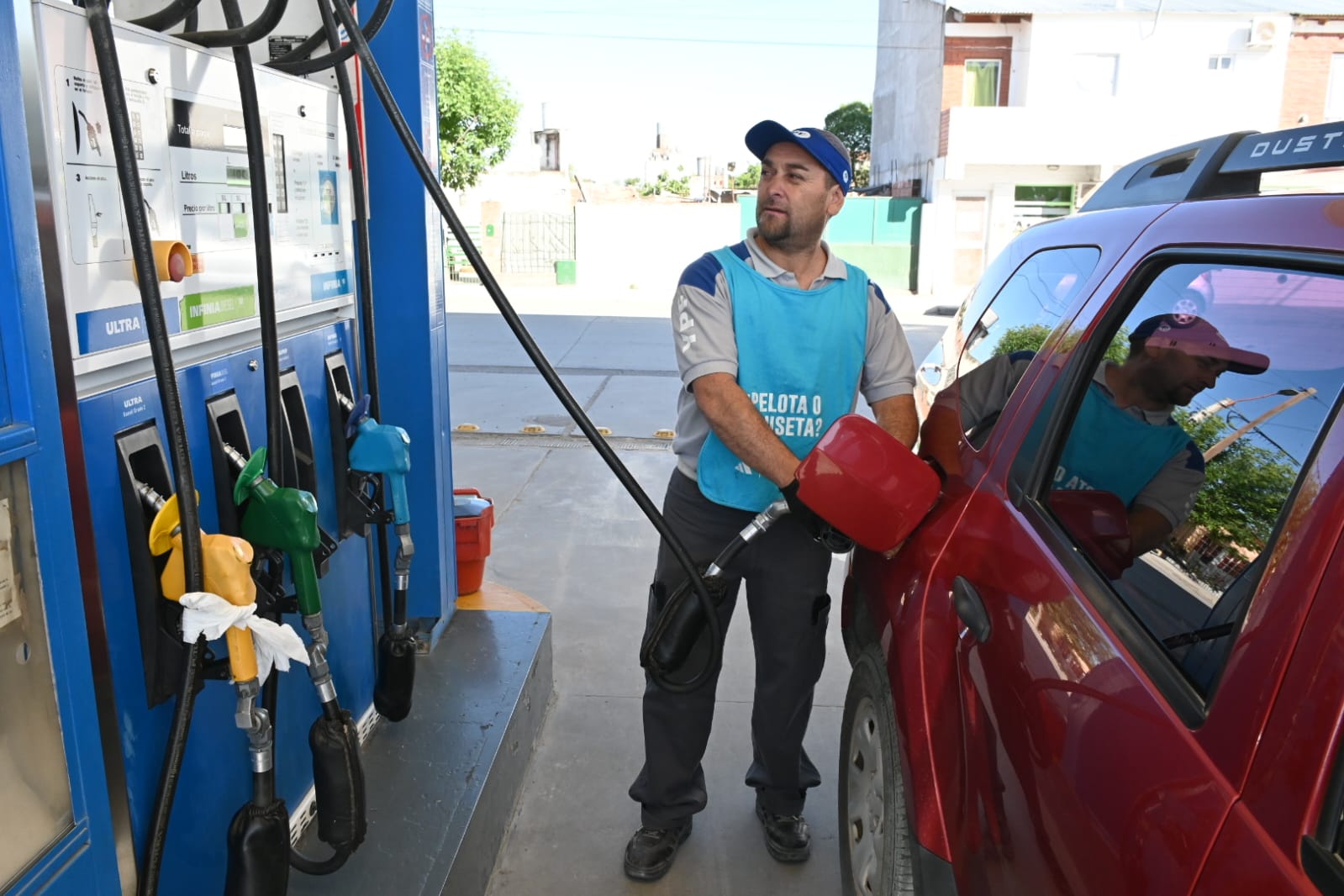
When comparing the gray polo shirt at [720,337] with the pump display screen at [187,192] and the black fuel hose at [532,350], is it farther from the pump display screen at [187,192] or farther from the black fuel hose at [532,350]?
the pump display screen at [187,192]

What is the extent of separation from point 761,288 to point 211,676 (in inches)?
57.9

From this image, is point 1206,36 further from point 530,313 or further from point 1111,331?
point 1111,331

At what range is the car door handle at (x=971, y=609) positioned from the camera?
1.83 meters

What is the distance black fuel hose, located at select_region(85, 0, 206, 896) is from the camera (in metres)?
1.52

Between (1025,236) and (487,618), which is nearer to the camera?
(1025,236)

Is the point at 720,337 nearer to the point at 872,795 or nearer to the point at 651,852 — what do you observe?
the point at 872,795

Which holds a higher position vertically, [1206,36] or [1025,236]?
[1206,36]

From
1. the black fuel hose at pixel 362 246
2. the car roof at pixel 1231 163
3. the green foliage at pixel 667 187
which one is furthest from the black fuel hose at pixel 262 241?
the green foliage at pixel 667 187

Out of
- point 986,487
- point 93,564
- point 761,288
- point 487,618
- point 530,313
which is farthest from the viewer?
point 530,313

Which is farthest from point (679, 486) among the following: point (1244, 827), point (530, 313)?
point (530, 313)

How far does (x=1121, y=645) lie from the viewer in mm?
1446

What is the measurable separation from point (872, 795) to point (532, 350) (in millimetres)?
1230

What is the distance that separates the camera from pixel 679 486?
2.87m

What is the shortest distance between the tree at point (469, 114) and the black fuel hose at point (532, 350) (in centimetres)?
2691
